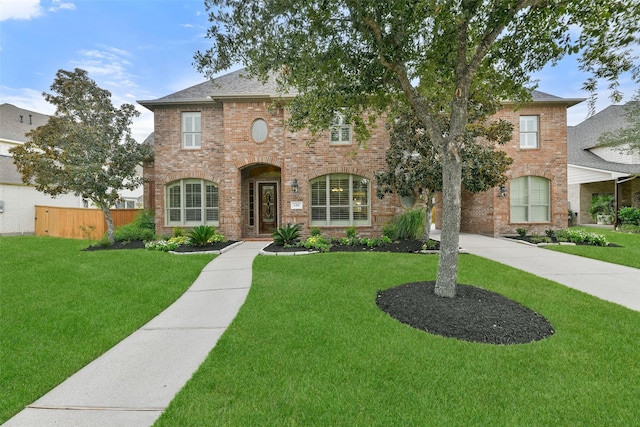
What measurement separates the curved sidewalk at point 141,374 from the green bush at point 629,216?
62.5 feet

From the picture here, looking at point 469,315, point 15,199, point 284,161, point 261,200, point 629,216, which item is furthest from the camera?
point 15,199

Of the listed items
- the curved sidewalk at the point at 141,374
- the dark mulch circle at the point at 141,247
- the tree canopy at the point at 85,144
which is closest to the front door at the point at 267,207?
the dark mulch circle at the point at 141,247

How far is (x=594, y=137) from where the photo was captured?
20.2m

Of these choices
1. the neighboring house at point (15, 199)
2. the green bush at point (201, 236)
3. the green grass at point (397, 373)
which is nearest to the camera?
the green grass at point (397, 373)

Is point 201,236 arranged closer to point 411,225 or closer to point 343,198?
point 343,198

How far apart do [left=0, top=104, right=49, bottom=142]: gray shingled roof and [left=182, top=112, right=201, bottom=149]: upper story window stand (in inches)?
579

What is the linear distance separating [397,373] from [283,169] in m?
9.61

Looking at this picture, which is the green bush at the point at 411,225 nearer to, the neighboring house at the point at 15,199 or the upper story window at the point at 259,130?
the upper story window at the point at 259,130

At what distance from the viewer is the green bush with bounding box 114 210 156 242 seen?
11109 millimetres

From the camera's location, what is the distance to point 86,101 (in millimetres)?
10523

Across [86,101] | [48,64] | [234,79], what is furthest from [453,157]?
[48,64]

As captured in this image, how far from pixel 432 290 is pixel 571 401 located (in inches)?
102

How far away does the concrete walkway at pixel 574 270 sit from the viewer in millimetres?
5254

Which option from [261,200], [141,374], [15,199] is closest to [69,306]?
[141,374]
